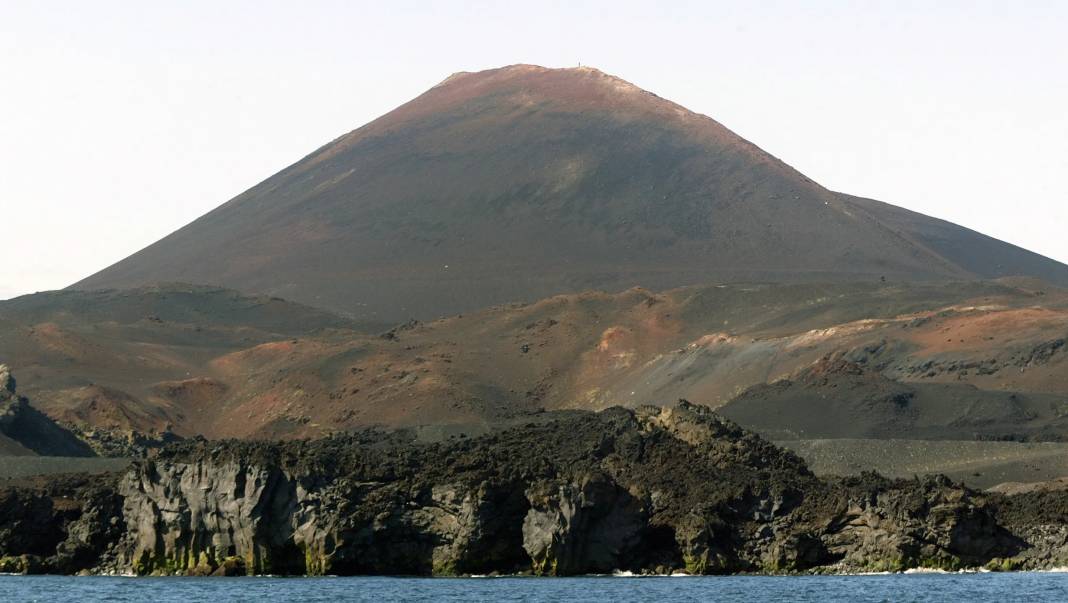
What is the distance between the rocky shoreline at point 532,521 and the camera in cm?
7156

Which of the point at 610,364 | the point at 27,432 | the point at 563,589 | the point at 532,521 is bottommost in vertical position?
the point at 563,589

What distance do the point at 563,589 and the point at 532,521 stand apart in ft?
20.8

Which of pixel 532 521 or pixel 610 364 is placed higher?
pixel 610 364

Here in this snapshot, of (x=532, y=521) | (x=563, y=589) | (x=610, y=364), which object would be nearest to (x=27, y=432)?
(x=532, y=521)

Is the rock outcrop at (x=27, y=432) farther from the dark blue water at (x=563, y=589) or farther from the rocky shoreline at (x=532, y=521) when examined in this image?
the dark blue water at (x=563, y=589)

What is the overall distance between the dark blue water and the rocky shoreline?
148 cm

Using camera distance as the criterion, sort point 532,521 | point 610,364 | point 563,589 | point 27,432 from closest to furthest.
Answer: point 563,589
point 532,521
point 27,432
point 610,364

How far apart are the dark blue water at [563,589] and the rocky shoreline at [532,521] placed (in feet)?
4.85

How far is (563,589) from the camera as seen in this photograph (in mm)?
65125

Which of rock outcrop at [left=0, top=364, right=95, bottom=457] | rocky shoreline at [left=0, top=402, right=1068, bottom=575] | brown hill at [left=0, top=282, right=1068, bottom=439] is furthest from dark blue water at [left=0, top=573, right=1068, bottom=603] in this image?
brown hill at [left=0, top=282, right=1068, bottom=439]

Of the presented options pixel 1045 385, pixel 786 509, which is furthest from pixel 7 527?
pixel 1045 385

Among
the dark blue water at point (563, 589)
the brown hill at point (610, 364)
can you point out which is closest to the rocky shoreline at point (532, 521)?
the dark blue water at point (563, 589)

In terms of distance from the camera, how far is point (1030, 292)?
181 metres

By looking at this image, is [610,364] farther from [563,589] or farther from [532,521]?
[563,589]
